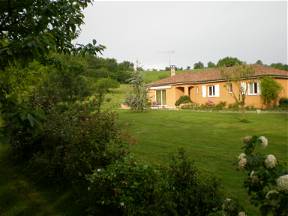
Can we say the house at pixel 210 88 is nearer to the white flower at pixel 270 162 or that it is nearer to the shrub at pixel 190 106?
the shrub at pixel 190 106

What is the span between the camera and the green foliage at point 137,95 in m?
32.5

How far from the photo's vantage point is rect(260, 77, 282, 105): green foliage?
30672mm

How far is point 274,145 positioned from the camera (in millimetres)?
12789

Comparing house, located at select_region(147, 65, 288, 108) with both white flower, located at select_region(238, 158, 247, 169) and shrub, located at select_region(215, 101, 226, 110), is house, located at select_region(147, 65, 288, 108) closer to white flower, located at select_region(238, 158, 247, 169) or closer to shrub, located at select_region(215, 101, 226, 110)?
shrub, located at select_region(215, 101, 226, 110)

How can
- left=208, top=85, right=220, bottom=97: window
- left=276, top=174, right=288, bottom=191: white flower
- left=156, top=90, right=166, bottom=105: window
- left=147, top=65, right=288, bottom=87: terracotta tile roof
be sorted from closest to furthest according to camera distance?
left=276, top=174, right=288, bottom=191: white flower
left=147, top=65, right=288, bottom=87: terracotta tile roof
left=208, top=85, right=220, bottom=97: window
left=156, top=90, right=166, bottom=105: window

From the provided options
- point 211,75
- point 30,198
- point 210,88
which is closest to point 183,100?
point 210,88

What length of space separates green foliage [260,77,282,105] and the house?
0.80 m

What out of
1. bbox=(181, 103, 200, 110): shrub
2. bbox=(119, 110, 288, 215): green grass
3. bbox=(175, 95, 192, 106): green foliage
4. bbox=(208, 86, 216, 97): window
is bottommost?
bbox=(119, 110, 288, 215): green grass

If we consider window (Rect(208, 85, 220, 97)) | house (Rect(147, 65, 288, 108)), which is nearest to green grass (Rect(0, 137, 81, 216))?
house (Rect(147, 65, 288, 108))

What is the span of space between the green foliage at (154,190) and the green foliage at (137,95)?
1042 inches

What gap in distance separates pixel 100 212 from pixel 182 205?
4.91 ft

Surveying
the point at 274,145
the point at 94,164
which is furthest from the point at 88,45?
the point at 274,145

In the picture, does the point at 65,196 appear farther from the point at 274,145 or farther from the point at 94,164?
the point at 274,145

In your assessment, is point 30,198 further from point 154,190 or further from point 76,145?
point 154,190
